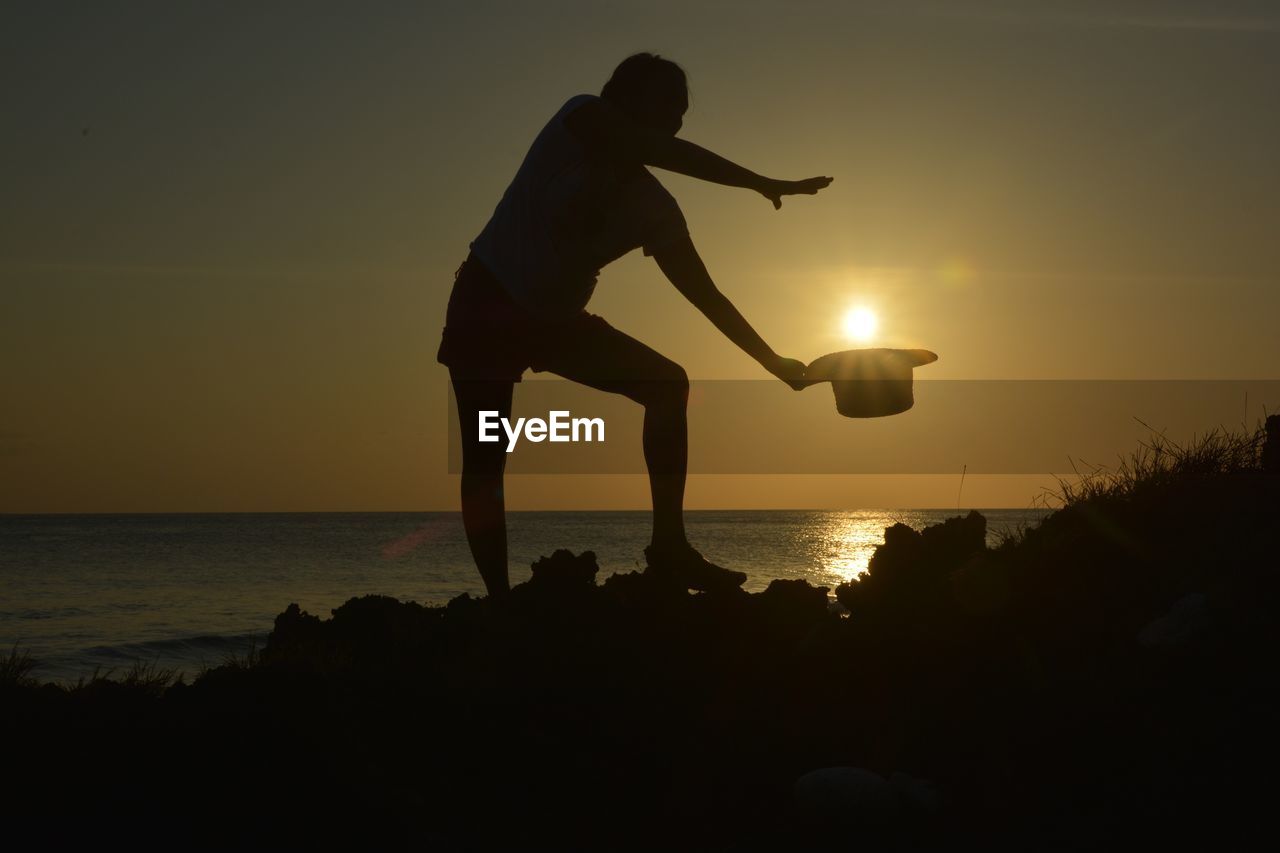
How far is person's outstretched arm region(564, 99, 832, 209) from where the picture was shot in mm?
3846

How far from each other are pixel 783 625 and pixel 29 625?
86.8 ft

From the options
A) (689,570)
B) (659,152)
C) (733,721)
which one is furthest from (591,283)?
(733,721)

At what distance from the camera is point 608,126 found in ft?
13.0

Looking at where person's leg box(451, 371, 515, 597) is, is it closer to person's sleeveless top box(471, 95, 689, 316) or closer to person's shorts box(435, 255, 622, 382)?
person's shorts box(435, 255, 622, 382)

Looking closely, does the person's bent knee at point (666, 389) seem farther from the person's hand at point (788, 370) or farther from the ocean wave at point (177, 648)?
the ocean wave at point (177, 648)

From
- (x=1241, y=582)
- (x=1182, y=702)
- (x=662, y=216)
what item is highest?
(x=662, y=216)

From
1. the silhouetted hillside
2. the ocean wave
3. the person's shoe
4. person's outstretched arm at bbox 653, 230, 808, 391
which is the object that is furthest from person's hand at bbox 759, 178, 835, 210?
the ocean wave

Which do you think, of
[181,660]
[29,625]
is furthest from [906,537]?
[29,625]

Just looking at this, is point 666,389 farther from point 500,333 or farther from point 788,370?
point 500,333

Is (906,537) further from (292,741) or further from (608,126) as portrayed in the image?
(292,741)

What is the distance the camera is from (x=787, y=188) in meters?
3.86

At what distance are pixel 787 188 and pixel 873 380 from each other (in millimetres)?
935

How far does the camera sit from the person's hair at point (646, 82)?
4.16 meters

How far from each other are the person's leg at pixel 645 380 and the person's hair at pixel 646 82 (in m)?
0.87
